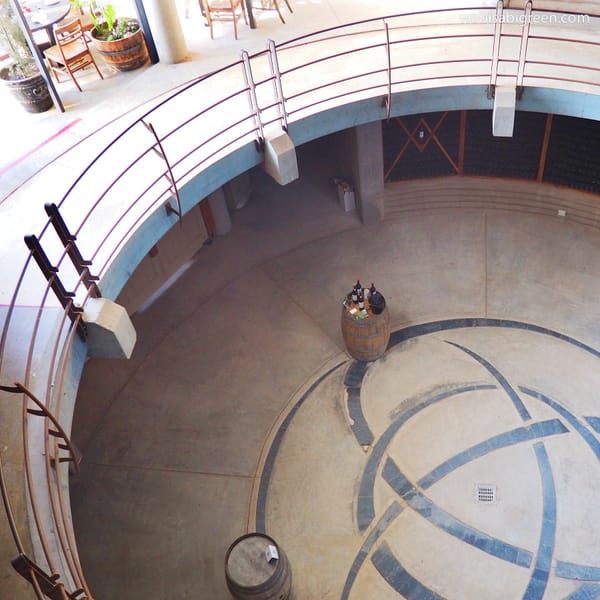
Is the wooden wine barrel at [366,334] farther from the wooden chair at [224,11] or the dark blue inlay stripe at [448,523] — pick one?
the wooden chair at [224,11]

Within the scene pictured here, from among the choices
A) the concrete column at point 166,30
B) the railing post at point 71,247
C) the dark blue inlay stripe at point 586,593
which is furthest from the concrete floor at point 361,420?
the railing post at point 71,247

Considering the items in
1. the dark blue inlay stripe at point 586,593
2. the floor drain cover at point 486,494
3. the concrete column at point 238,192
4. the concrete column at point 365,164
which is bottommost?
the dark blue inlay stripe at point 586,593

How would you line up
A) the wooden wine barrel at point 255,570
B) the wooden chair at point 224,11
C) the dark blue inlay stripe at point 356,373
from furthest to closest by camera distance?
the wooden chair at point 224,11, the dark blue inlay stripe at point 356,373, the wooden wine barrel at point 255,570

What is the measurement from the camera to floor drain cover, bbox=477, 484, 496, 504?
7953mm

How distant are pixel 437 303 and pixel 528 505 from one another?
3508mm

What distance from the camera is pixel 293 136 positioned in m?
7.84

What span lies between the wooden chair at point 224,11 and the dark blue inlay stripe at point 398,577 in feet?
25.9

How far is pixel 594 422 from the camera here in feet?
27.8

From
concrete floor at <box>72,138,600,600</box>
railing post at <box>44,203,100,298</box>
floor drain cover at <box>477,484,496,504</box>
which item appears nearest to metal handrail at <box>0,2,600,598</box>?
railing post at <box>44,203,100,298</box>

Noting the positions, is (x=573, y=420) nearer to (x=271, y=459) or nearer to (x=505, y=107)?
(x=271, y=459)

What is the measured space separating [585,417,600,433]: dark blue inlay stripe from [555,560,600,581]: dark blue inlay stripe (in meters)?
1.86

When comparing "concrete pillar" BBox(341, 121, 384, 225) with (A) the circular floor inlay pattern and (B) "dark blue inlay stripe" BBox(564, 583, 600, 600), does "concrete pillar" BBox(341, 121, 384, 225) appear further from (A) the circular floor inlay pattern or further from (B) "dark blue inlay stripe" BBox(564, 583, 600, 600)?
(B) "dark blue inlay stripe" BBox(564, 583, 600, 600)

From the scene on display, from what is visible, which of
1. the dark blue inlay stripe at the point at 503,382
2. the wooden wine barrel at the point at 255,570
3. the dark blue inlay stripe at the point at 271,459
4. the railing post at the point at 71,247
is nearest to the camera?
the railing post at the point at 71,247

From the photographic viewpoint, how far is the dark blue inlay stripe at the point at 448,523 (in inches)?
295
